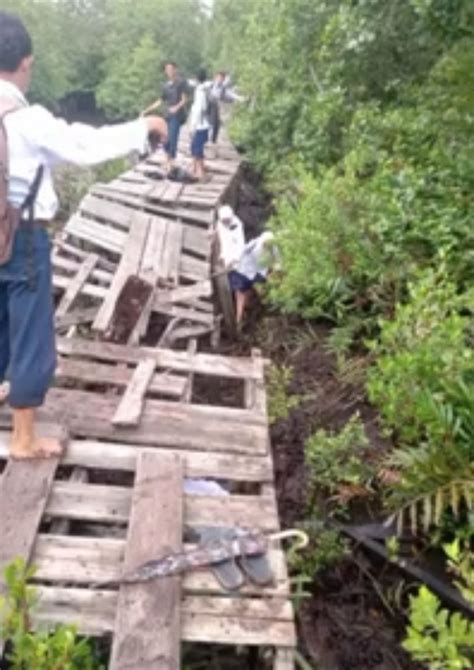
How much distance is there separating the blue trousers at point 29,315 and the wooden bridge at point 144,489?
0.39m

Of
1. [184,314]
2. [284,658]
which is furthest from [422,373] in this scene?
[184,314]

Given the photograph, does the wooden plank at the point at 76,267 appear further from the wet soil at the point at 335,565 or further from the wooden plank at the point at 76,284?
the wet soil at the point at 335,565

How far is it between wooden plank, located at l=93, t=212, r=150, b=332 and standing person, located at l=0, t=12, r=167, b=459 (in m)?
2.63

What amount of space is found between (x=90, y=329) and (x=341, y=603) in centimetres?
339

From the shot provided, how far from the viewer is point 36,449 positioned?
348 centimetres

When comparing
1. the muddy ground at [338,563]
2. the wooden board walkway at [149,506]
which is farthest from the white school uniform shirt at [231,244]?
the wooden board walkway at [149,506]

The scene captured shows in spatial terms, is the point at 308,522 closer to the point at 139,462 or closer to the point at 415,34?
the point at 139,462

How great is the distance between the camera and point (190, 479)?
3.62 metres

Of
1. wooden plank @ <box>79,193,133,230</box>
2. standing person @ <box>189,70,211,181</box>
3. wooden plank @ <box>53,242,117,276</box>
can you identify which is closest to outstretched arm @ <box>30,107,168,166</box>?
wooden plank @ <box>53,242,117,276</box>

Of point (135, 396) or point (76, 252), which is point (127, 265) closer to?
point (76, 252)

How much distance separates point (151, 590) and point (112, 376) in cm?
208

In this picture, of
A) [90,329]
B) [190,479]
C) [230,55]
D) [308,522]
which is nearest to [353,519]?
[308,522]

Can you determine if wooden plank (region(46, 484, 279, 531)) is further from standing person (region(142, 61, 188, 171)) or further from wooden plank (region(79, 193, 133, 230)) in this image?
standing person (region(142, 61, 188, 171))

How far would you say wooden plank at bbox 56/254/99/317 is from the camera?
679 centimetres
